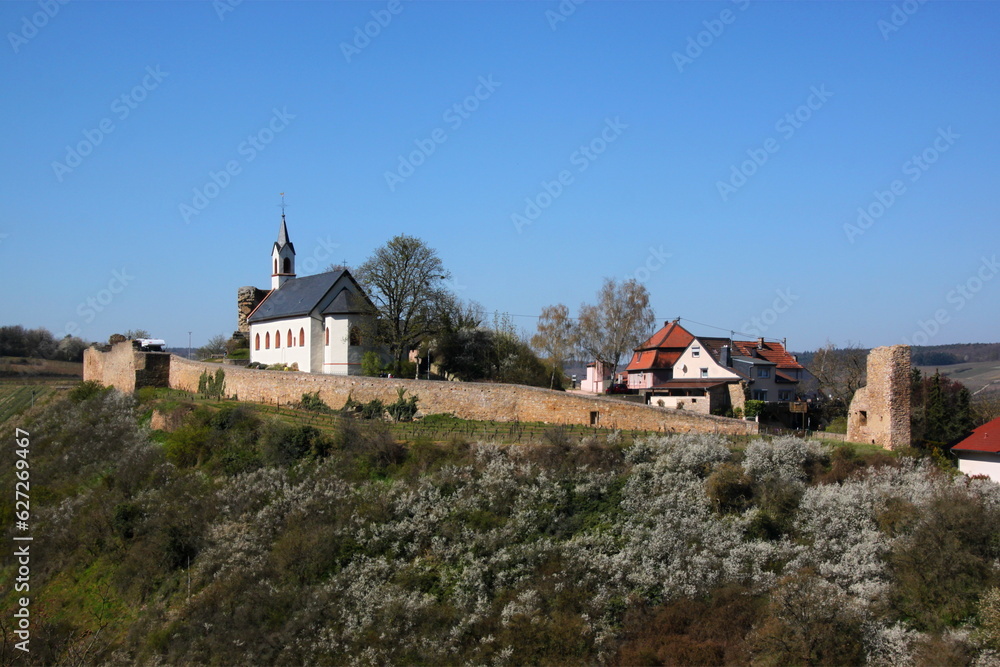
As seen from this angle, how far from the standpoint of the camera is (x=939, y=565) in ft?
61.4

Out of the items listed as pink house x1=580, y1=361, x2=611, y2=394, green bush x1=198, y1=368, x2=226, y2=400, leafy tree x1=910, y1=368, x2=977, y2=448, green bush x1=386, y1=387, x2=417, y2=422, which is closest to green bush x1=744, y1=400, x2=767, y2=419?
leafy tree x1=910, y1=368, x2=977, y2=448

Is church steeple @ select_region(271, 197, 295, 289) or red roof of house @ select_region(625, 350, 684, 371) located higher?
church steeple @ select_region(271, 197, 295, 289)

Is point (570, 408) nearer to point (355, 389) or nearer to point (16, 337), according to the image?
point (355, 389)

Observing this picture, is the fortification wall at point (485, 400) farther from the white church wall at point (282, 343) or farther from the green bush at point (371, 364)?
the green bush at point (371, 364)

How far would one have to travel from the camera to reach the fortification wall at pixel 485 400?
28297 millimetres

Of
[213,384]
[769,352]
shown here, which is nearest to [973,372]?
[769,352]

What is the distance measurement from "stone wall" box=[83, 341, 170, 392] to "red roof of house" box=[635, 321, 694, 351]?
25826 millimetres

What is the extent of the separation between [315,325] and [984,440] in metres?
31.6

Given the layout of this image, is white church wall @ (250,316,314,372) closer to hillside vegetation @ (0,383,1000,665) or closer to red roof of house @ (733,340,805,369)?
hillside vegetation @ (0,383,1000,665)

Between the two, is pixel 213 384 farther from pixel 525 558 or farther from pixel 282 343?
pixel 525 558

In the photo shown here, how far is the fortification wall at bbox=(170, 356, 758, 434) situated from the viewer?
92.8 feet

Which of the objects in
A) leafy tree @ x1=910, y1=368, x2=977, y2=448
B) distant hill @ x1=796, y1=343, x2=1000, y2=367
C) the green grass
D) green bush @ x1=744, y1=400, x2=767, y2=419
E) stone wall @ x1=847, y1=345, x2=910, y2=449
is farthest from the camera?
distant hill @ x1=796, y1=343, x2=1000, y2=367

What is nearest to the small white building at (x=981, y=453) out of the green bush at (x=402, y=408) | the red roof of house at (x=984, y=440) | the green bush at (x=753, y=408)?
Answer: the red roof of house at (x=984, y=440)

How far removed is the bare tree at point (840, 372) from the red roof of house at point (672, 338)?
690cm
